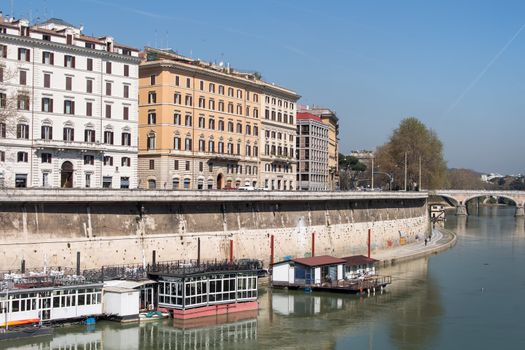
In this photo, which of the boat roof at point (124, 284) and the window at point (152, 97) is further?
the window at point (152, 97)

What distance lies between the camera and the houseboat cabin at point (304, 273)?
5994 centimetres

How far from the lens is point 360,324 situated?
4997 centimetres

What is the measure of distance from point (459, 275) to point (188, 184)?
96.4 ft

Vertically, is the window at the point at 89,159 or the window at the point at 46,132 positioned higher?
the window at the point at 46,132

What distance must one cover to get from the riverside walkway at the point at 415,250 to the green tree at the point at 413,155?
38.4 metres

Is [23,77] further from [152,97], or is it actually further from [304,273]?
[304,273]

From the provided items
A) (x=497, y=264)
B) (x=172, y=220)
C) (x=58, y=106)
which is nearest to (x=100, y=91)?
(x=58, y=106)

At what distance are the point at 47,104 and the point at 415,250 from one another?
45.4m

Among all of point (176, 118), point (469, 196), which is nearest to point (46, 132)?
point (176, 118)

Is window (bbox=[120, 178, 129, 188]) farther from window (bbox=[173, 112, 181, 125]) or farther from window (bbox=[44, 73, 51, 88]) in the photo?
window (bbox=[173, 112, 181, 125])

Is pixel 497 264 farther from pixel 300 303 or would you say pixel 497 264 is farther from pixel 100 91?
pixel 100 91

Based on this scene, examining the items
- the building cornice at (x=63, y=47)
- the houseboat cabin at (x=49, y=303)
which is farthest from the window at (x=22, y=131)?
the houseboat cabin at (x=49, y=303)

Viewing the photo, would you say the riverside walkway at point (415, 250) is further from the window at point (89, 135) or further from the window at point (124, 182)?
the window at point (89, 135)

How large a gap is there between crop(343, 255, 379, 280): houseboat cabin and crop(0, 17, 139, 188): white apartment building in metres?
21.9
